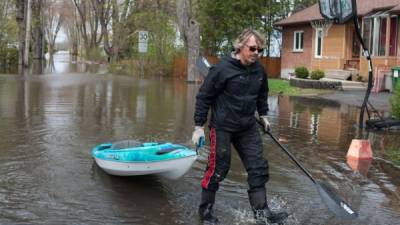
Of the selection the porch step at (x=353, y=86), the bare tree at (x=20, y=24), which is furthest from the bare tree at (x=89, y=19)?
the porch step at (x=353, y=86)

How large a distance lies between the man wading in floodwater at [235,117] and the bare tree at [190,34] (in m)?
24.7

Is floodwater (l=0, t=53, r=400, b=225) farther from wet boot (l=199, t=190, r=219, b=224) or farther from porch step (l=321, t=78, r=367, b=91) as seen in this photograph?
porch step (l=321, t=78, r=367, b=91)

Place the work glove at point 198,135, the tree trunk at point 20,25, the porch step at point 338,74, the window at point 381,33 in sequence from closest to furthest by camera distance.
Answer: the work glove at point 198,135, the window at point 381,33, the porch step at point 338,74, the tree trunk at point 20,25

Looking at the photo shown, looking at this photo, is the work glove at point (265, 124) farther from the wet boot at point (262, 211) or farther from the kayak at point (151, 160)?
the kayak at point (151, 160)

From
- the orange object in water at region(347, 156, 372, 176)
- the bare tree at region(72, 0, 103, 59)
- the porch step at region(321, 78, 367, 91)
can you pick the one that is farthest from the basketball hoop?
the bare tree at region(72, 0, 103, 59)

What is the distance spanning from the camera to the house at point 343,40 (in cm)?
2497

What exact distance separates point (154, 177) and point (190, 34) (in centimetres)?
2345

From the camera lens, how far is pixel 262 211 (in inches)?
225

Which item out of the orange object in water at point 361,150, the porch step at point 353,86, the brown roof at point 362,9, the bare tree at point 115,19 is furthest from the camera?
the bare tree at point 115,19

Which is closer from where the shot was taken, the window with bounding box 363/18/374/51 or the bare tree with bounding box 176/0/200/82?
the window with bounding box 363/18/374/51

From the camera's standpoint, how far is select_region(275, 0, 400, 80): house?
983 inches

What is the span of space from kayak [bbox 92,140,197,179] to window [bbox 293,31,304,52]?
27.3 m

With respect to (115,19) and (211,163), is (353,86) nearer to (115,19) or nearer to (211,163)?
(211,163)

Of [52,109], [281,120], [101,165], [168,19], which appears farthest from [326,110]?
[168,19]
